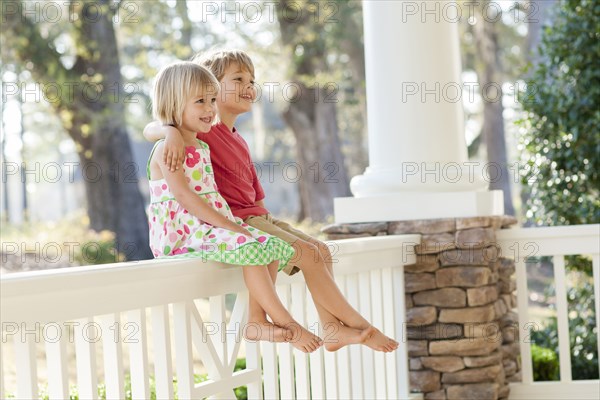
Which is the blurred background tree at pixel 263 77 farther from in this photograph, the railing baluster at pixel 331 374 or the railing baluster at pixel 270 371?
the railing baluster at pixel 270 371

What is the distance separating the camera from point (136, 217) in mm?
11039

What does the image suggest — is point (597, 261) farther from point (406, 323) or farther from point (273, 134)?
point (273, 134)

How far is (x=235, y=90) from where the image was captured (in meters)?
3.07

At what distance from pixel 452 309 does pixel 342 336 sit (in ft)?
4.23

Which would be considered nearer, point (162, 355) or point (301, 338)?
point (162, 355)

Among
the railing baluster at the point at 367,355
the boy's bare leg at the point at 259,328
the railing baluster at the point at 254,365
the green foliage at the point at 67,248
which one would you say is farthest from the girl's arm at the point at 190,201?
the green foliage at the point at 67,248

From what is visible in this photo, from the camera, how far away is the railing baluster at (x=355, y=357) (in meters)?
3.56

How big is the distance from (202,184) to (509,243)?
6.40 feet

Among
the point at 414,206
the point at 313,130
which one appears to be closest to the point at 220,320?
the point at 414,206

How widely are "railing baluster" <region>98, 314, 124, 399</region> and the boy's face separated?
0.99 metres

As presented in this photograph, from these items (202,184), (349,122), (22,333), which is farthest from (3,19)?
(349,122)

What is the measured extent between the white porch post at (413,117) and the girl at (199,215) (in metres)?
1.45

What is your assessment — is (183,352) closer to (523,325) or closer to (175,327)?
(175,327)

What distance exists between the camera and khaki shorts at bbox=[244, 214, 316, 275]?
295 centimetres
